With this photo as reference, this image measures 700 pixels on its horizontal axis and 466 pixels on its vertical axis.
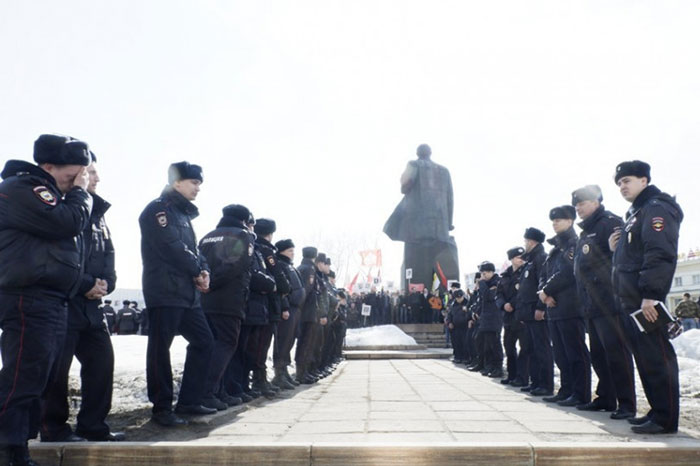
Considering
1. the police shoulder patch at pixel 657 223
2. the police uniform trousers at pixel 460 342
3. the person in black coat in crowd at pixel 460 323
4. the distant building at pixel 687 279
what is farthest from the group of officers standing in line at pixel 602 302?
the distant building at pixel 687 279

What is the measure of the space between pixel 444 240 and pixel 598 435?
19.1 m

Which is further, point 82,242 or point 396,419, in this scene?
point 396,419

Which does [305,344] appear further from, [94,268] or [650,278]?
[650,278]

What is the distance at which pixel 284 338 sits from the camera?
7.62 meters

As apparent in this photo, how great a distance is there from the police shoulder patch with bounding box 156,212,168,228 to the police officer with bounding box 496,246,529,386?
5314 millimetres

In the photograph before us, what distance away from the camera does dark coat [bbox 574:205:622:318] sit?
17.5ft

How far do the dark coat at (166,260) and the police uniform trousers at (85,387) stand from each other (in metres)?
0.57

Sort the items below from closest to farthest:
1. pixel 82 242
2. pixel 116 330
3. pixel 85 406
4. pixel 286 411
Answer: pixel 82 242 → pixel 85 406 → pixel 286 411 → pixel 116 330

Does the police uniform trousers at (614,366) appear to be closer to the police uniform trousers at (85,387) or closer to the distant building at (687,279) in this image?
the police uniform trousers at (85,387)

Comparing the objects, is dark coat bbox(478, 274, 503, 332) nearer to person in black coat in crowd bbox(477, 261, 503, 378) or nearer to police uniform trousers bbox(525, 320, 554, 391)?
person in black coat in crowd bbox(477, 261, 503, 378)

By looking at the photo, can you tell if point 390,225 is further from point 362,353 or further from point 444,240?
point 362,353

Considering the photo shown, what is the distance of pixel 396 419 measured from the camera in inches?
181

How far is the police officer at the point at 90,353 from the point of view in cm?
381

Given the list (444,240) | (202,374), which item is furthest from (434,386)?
(444,240)
